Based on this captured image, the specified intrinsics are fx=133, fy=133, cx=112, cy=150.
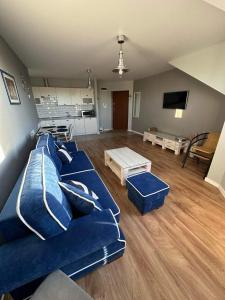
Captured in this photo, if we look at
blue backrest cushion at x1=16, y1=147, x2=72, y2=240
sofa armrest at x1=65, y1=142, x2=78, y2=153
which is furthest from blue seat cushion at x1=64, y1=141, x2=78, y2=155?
blue backrest cushion at x1=16, y1=147, x2=72, y2=240

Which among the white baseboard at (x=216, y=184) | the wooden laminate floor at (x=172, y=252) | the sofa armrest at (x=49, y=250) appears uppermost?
the sofa armrest at (x=49, y=250)

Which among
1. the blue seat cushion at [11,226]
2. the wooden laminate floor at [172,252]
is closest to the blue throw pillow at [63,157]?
the wooden laminate floor at [172,252]

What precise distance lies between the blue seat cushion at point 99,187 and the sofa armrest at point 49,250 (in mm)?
304

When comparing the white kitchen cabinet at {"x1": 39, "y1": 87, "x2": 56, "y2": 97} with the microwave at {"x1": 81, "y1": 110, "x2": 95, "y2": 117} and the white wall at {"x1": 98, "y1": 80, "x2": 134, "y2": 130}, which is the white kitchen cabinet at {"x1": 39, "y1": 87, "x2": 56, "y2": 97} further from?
the white wall at {"x1": 98, "y1": 80, "x2": 134, "y2": 130}

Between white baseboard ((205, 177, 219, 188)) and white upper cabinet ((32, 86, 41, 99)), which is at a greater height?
white upper cabinet ((32, 86, 41, 99))

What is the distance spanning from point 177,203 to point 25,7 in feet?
9.88

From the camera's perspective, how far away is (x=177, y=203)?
1.99 metres

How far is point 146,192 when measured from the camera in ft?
5.53

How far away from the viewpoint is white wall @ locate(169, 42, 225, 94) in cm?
220

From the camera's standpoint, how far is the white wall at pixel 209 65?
86.4 inches

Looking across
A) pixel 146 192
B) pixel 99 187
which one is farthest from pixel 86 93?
pixel 146 192

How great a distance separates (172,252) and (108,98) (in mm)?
6327

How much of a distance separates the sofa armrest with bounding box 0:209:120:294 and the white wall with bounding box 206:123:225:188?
7.27 feet

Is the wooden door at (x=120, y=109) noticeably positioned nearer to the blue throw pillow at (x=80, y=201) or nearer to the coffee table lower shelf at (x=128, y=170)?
the coffee table lower shelf at (x=128, y=170)
